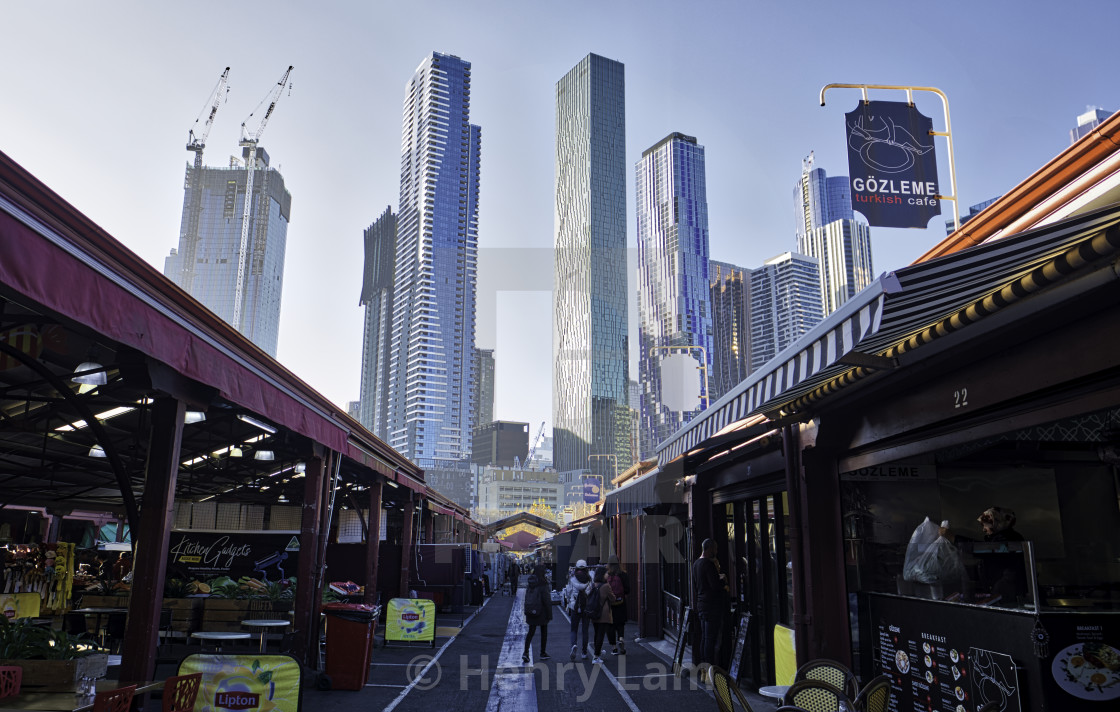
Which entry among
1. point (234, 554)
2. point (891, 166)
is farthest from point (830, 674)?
point (234, 554)

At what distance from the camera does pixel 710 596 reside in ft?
34.4

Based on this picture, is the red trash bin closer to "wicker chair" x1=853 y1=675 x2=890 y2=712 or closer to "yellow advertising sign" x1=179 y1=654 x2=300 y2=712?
"yellow advertising sign" x1=179 y1=654 x2=300 y2=712

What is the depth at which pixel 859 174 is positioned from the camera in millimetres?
10078

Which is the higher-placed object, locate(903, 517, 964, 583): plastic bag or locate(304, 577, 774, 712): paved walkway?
locate(903, 517, 964, 583): plastic bag

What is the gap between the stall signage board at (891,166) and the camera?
9961 mm

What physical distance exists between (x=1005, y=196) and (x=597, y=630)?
10.7 meters

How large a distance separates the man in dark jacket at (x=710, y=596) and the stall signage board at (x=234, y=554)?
328 inches

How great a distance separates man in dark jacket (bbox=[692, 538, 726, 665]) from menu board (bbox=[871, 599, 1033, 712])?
3.26 metres

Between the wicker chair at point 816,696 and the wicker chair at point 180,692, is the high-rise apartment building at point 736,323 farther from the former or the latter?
the wicker chair at point 180,692

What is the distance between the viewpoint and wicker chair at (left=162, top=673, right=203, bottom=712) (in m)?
5.29

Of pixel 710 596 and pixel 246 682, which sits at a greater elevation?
pixel 710 596

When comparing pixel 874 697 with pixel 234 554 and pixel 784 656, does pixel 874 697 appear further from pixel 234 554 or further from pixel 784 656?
pixel 234 554

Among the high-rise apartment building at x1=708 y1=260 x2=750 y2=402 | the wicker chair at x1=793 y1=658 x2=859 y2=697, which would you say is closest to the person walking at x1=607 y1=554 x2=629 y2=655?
the wicker chair at x1=793 y1=658 x2=859 y2=697

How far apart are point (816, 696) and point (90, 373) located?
293 inches
